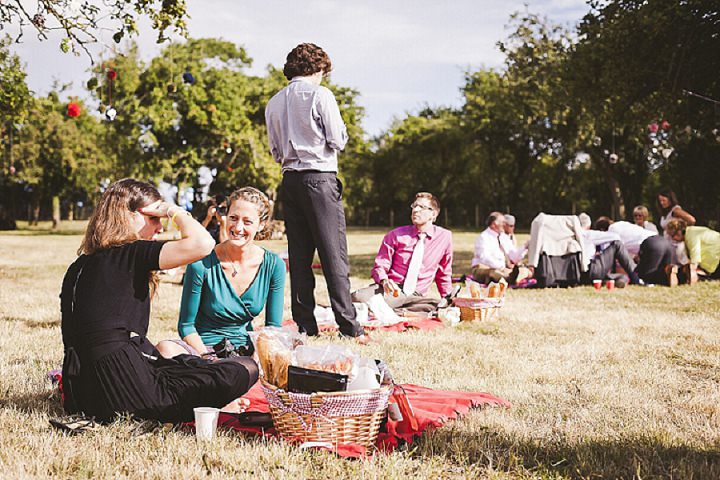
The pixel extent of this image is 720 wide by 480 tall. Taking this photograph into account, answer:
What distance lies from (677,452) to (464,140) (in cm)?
4042

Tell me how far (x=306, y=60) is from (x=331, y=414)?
346cm

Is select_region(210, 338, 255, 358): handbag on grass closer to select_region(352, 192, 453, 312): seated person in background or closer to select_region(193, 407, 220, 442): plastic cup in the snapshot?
select_region(193, 407, 220, 442): plastic cup

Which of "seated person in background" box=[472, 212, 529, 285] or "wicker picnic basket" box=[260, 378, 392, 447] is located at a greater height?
"seated person in background" box=[472, 212, 529, 285]

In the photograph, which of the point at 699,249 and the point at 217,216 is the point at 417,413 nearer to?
the point at 217,216

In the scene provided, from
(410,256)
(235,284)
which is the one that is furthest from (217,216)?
(235,284)

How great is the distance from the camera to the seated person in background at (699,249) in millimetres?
10906

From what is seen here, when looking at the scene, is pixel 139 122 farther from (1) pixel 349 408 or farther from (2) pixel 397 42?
(1) pixel 349 408

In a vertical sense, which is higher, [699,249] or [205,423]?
[699,249]

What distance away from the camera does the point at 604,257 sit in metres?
10.9

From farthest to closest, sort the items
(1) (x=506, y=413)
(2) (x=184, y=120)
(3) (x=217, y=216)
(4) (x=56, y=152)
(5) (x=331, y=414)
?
(4) (x=56, y=152) < (2) (x=184, y=120) < (3) (x=217, y=216) < (1) (x=506, y=413) < (5) (x=331, y=414)

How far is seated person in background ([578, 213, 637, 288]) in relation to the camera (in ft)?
35.3

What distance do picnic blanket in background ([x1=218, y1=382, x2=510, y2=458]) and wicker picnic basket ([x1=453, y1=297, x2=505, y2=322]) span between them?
2996 millimetres

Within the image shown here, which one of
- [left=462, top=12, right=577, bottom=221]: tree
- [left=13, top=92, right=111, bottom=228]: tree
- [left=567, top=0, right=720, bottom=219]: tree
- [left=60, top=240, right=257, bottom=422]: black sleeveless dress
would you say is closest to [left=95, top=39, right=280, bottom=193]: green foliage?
[left=13, top=92, right=111, bottom=228]: tree

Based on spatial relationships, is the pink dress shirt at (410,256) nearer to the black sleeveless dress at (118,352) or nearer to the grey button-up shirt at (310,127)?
the grey button-up shirt at (310,127)
